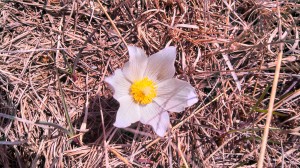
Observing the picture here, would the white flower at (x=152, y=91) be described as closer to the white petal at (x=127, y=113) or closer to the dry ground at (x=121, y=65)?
the white petal at (x=127, y=113)

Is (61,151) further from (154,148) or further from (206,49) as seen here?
(206,49)

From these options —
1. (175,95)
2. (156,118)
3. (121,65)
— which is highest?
(121,65)

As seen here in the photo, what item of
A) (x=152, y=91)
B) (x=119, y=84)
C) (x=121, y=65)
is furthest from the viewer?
(x=121, y=65)

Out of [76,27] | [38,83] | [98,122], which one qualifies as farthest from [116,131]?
[76,27]

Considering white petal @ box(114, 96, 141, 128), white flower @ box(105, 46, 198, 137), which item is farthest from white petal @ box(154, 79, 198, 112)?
white petal @ box(114, 96, 141, 128)

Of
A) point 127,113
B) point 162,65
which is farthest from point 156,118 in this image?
point 162,65

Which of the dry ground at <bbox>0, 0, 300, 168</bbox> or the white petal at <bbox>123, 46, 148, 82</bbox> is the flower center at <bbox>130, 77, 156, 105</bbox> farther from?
the dry ground at <bbox>0, 0, 300, 168</bbox>

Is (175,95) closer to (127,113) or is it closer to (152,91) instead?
(152,91)

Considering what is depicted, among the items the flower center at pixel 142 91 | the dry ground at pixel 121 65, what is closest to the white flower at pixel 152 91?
the flower center at pixel 142 91
